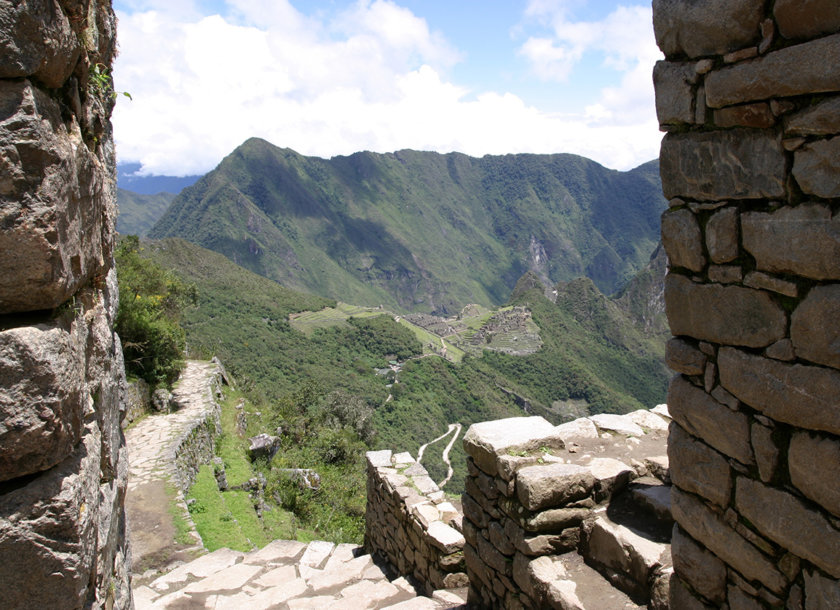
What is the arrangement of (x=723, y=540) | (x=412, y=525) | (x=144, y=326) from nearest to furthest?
(x=723, y=540) < (x=412, y=525) < (x=144, y=326)

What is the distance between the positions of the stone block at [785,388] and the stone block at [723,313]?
0.31 feet

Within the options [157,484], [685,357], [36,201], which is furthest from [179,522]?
[685,357]

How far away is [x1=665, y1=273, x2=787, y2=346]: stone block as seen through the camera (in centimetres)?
221

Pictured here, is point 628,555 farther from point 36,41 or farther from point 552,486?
point 36,41

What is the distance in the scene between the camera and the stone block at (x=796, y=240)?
1934 mm

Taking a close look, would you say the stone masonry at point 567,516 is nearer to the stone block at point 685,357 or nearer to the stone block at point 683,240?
the stone block at point 685,357

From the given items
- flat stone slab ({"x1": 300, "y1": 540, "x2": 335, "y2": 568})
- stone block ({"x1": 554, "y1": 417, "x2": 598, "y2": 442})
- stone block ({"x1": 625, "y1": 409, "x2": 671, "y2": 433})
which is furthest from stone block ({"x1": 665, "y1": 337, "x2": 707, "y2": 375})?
flat stone slab ({"x1": 300, "y1": 540, "x2": 335, "y2": 568})

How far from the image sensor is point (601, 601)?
3.24 meters

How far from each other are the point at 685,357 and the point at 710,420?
33cm

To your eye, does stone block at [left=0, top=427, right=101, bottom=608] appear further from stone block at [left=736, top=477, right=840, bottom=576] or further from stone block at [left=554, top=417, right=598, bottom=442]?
stone block at [left=554, top=417, right=598, bottom=442]

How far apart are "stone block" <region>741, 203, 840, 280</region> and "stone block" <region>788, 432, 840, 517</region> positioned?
65 cm

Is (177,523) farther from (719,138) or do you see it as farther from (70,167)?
(719,138)

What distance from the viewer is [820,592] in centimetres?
203

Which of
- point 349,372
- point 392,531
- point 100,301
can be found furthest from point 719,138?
point 349,372
